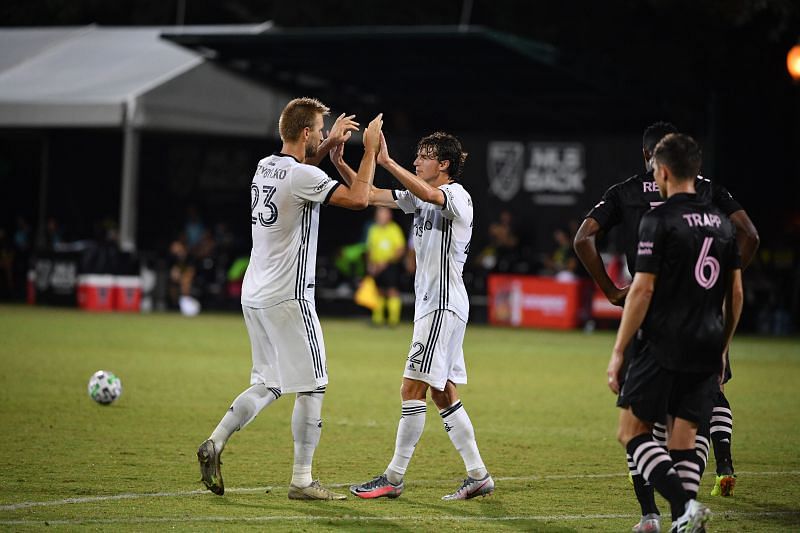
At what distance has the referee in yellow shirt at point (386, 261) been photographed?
80.9ft

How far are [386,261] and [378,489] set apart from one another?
16466 millimetres

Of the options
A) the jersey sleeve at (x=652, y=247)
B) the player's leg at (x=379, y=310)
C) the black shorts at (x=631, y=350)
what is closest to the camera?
the jersey sleeve at (x=652, y=247)

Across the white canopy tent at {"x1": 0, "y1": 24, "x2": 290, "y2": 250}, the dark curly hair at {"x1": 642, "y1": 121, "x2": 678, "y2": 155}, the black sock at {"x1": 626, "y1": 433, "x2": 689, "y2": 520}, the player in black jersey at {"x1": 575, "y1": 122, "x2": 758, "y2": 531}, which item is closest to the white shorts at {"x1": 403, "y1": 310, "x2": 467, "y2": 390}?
the player in black jersey at {"x1": 575, "y1": 122, "x2": 758, "y2": 531}

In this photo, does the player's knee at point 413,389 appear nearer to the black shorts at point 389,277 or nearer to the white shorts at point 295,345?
the white shorts at point 295,345

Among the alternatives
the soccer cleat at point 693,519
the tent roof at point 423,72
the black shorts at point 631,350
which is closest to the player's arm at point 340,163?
the black shorts at point 631,350

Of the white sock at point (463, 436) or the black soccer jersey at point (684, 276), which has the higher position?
the black soccer jersey at point (684, 276)

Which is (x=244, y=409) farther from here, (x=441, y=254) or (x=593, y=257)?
(x=593, y=257)

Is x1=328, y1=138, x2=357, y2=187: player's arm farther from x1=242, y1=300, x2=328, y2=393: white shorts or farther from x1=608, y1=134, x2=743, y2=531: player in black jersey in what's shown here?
x1=608, y1=134, x2=743, y2=531: player in black jersey

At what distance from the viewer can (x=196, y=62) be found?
93.7 feet

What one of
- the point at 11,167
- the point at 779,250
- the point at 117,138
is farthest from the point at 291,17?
the point at 779,250

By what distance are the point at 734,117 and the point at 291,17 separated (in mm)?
13249

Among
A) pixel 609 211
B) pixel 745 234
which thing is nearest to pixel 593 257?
pixel 609 211

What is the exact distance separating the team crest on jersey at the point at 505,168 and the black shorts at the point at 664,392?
22.4 m

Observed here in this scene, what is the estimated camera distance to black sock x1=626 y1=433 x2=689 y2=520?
652cm
